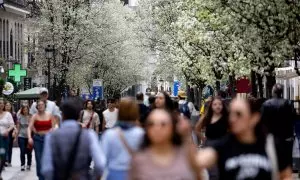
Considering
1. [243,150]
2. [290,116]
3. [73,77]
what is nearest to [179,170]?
[243,150]

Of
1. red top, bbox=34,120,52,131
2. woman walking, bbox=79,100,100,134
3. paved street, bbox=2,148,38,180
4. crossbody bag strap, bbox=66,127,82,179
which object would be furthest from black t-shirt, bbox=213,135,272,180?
woman walking, bbox=79,100,100,134

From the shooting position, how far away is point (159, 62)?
75688 mm

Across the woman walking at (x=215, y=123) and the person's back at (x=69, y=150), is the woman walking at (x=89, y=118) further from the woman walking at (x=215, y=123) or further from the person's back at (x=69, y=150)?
the person's back at (x=69, y=150)

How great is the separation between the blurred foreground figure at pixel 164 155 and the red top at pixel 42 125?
10.6 m

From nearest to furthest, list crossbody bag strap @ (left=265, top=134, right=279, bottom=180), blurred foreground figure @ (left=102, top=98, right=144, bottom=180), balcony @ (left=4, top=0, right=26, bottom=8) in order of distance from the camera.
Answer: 1. crossbody bag strap @ (left=265, top=134, right=279, bottom=180)
2. blurred foreground figure @ (left=102, top=98, right=144, bottom=180)
3. balcony @ (left=4, top=0, right=26, bottom=8)

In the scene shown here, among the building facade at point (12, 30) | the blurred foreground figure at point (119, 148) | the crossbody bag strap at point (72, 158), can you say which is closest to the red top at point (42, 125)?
the blurred foreground figure at point (119, 148)

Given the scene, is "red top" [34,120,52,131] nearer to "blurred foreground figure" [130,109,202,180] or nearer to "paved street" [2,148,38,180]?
"paved street" [2,148,38,180]

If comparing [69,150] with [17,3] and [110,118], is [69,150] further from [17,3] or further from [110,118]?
[17,3]

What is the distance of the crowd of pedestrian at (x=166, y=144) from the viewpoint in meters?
7.79

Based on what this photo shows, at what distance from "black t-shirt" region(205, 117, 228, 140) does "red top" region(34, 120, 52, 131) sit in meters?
4.08

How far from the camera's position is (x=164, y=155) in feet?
25.5

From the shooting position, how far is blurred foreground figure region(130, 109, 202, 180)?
773cm

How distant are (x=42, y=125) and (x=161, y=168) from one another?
1075 centimetres

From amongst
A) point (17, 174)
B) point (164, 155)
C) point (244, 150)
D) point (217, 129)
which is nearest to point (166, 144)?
point (164, 155)
